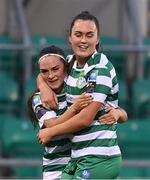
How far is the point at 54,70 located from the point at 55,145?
15.1 inches

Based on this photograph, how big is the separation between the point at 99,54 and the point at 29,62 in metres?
4.02

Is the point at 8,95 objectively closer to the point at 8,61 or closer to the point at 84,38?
the point at 8,61

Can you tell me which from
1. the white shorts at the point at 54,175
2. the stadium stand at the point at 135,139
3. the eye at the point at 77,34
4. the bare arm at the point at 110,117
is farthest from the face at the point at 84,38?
the stadium stand at the point at 135,139

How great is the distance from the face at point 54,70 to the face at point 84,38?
184 mm

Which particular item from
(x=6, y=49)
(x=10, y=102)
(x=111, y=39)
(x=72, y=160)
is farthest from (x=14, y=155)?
(x=72, y=160)

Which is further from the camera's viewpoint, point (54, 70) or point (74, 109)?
point (54, 70)

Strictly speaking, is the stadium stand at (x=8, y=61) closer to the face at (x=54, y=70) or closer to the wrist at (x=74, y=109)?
the face at (x=54, y=70)

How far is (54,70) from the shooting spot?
4062 millimetres

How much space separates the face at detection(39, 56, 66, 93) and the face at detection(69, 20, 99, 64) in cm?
18

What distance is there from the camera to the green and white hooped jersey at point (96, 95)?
3838 mm

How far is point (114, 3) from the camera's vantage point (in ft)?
31.6

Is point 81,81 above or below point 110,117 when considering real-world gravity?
above

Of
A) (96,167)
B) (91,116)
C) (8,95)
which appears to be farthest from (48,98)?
(8,95)

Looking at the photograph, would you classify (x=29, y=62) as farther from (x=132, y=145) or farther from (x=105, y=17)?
(x=105, y=17)
